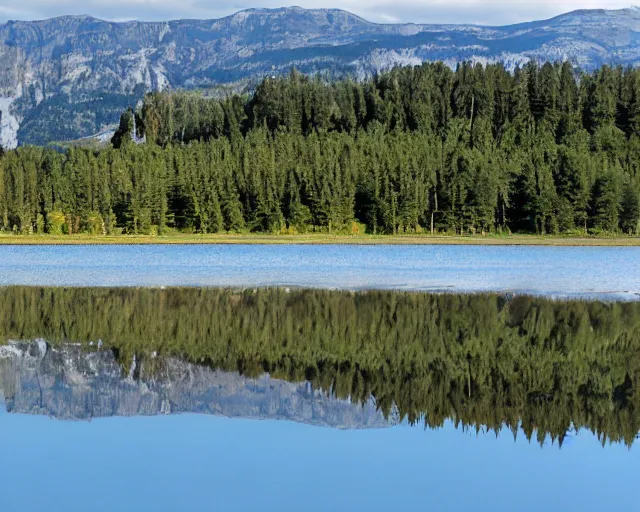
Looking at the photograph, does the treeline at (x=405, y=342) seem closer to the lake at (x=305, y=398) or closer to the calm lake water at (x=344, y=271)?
the lake at (x=305, y=398)

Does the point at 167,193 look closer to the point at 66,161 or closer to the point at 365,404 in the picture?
the point at 66,161

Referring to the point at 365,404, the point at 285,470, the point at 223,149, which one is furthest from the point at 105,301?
the point at 223,149

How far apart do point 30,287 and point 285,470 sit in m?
33.1

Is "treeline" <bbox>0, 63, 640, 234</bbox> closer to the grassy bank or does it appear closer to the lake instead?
the grassy bank

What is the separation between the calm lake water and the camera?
49594 mm

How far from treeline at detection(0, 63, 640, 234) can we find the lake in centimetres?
9206

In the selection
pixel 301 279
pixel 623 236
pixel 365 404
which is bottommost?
pixel 623 236

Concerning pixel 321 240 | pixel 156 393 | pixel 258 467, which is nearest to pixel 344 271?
pixel 156 393

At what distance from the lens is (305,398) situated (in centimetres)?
2066

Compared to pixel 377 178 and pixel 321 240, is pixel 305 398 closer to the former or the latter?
pixel 321 240

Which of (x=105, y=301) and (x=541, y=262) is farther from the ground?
(x=105, y=301)

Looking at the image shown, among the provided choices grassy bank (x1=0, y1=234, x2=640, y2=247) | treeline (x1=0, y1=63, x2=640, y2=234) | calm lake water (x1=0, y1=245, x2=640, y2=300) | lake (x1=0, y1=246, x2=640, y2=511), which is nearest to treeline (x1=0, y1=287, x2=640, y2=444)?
lake (x1=0, y1=246, x2=640, y2=511)

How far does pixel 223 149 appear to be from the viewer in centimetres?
15412

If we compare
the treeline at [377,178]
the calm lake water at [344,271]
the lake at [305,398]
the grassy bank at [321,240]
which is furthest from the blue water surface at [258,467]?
the treeline at [377,178]
